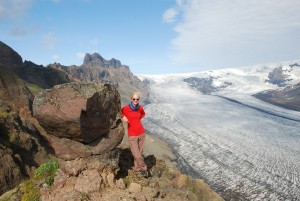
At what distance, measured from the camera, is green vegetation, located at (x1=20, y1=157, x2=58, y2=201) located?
9.93 m

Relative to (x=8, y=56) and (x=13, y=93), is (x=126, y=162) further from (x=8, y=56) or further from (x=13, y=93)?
(x=8, y=56)

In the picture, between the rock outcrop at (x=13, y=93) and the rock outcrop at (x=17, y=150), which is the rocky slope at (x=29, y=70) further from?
the rock outcrop at (x=17, y=150)

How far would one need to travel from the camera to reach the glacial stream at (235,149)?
38750 millimetres

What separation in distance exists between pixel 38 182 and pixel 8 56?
2359 inches

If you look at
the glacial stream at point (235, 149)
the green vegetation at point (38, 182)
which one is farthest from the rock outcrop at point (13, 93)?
the glacial stream at point (235, 149)

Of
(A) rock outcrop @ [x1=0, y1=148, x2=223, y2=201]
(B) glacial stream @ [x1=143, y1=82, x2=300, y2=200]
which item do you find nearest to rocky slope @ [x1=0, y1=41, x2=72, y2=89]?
(B) glacial stream @ [x1=143, y1=82, x2=300, y2=200]

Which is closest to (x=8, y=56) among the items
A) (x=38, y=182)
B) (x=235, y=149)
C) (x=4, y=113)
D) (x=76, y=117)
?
(x=4, y=113)

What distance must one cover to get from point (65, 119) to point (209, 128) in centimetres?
6400

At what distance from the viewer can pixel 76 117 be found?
1015 cm

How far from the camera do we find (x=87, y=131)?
10.7 meters

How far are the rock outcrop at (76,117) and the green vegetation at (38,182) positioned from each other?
1.87 ft

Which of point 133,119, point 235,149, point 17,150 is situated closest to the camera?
point 133,119

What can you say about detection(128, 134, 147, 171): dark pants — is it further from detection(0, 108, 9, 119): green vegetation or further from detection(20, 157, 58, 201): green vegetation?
detection(0, 108, 9, 119): green vegetation

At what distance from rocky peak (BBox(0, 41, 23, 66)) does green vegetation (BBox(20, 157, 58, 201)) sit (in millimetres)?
54996
